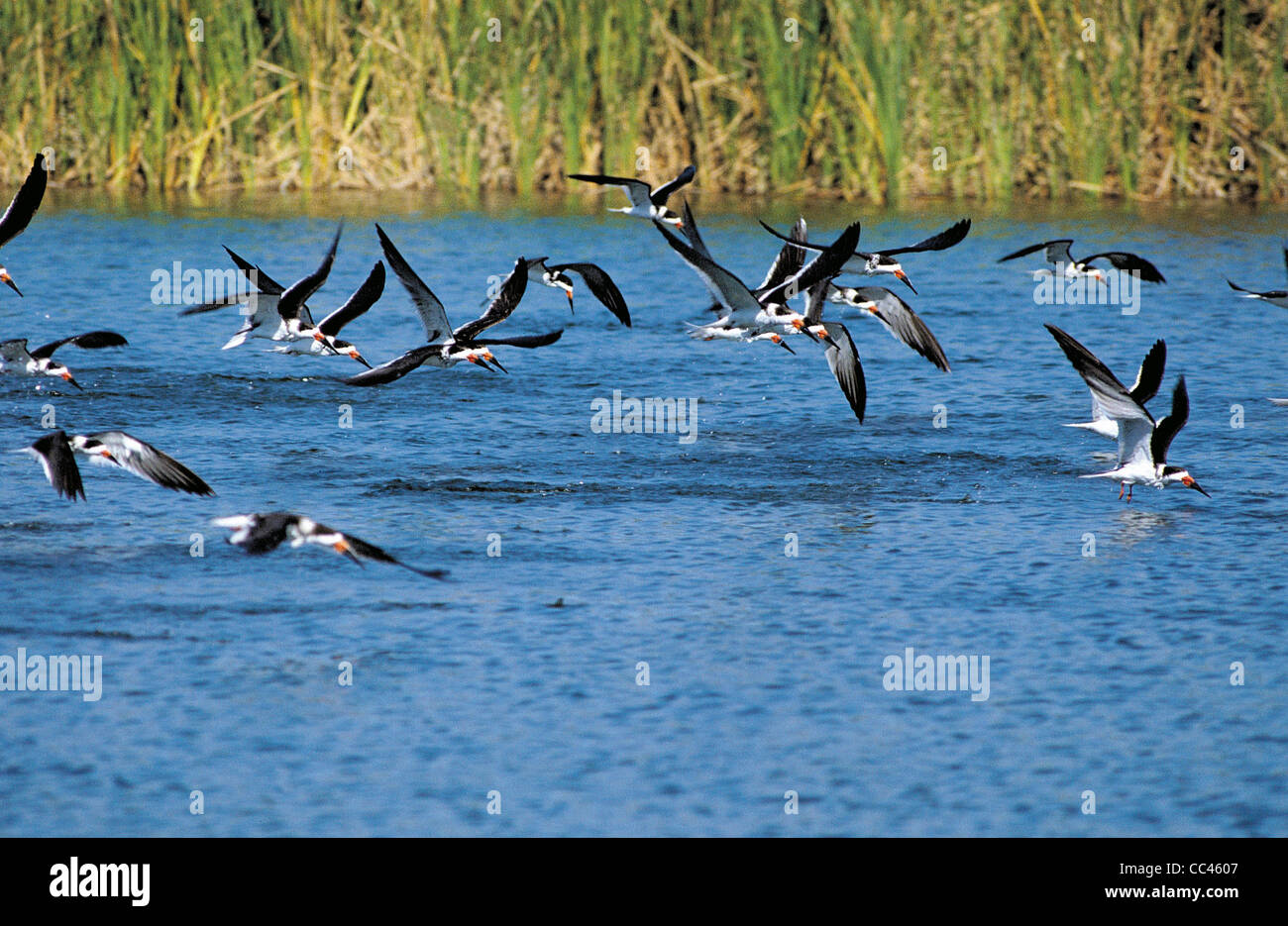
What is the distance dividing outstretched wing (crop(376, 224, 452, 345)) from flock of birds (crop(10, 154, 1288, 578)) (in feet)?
0.04

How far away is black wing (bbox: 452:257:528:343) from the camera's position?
10859 mm

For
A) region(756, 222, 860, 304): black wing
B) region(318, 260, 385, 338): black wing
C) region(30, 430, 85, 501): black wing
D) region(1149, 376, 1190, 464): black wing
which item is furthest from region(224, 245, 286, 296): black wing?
region(1149, 376, 1190, 464): black wing

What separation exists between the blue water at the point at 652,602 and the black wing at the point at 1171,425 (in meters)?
0.42

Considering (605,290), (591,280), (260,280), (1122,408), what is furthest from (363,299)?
(1122,408)

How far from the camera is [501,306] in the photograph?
1102 centimetres

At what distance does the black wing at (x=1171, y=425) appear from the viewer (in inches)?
353

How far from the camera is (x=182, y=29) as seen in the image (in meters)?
19.8

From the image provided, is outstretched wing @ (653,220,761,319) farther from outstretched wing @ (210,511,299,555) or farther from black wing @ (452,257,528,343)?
outstretched wing @ (210,511,299,555)

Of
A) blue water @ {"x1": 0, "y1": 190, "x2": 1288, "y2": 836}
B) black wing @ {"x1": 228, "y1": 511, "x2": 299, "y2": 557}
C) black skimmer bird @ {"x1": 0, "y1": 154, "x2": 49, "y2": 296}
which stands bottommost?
blue water @ {"x1": 0, "y1": 190, "x2": 1288, "y2": 836}

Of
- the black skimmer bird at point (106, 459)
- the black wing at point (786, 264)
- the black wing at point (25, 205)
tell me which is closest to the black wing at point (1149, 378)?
the black wing at point (786, 264)

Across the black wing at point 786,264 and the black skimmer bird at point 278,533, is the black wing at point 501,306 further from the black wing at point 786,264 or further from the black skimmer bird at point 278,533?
the black skimmer bird at point 278,533
